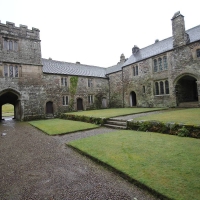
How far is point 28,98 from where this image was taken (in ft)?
60.4

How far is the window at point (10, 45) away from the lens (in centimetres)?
1734

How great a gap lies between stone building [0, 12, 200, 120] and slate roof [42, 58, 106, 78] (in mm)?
159

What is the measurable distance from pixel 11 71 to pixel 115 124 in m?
15.4

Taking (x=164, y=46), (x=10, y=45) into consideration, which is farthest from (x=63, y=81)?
(x=164, y=46)

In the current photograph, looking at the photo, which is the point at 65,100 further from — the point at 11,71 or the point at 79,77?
the point at 11,71

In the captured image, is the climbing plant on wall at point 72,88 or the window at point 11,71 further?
the climbing plant on wall at point 72,88

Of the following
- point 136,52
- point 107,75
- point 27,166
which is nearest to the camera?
point 27,166

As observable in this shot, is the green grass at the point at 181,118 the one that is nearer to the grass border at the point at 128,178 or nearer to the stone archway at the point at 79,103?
the grass border at the point at 128,178

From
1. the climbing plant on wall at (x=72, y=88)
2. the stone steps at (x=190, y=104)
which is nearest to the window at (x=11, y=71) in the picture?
the climbing plant on wall at (x=72, y=88)

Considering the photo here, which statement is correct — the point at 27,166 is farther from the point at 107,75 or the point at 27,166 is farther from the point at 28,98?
the point at 107,75

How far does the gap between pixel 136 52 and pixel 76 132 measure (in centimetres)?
2066

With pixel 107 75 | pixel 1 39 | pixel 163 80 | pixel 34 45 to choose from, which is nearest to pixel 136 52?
pixel 107 75

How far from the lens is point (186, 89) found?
18.2 m

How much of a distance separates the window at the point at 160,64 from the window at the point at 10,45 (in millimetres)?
18978
